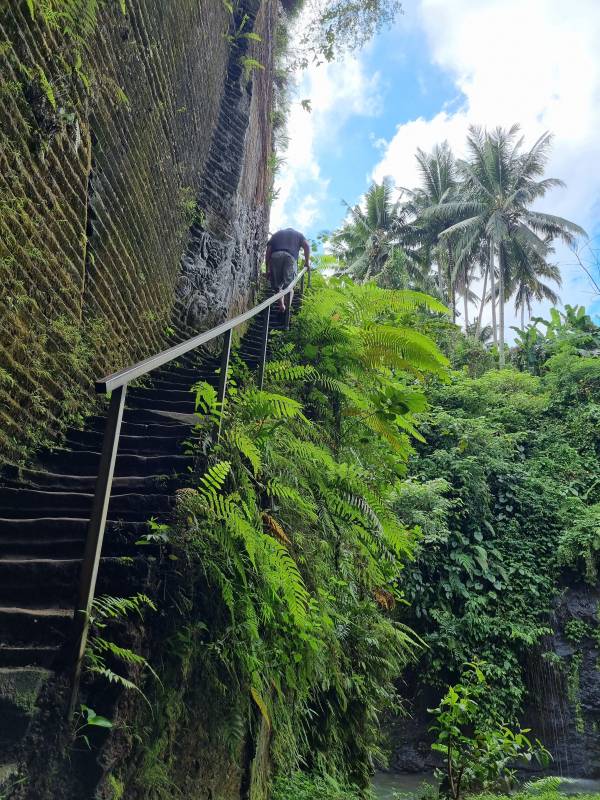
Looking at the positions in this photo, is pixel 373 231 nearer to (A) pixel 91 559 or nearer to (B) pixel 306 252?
(B) pixel 306 252

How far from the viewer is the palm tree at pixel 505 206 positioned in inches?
980

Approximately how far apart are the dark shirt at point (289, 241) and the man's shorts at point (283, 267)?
67 mm

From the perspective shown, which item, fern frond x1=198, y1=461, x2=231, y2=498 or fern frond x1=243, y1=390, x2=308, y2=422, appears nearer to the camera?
fern frond x1=198, y1=461, x2=231, y2=498

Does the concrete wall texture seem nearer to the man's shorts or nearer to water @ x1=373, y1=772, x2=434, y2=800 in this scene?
→ the man's shorts

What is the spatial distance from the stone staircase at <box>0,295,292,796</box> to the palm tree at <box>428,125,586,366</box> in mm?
23133

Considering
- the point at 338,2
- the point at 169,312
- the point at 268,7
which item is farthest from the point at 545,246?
the point at 169,312

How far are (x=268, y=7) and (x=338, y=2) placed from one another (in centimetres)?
293

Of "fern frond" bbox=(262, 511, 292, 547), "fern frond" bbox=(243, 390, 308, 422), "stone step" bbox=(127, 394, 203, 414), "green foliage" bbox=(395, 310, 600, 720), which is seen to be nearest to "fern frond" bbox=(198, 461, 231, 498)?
"fern frond" bbox=(262, 511, 292, 547)

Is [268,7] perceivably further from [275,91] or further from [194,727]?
[194,727]

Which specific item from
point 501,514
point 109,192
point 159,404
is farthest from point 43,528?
point 501,514

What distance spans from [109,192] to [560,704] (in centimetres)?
995

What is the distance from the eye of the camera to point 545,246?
24969 mm

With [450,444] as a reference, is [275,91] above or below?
above

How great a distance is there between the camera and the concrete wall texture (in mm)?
3580
